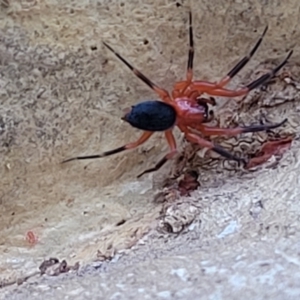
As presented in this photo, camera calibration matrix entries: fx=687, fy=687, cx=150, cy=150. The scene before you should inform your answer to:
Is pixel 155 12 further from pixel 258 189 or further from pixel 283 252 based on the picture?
pixel 283 252

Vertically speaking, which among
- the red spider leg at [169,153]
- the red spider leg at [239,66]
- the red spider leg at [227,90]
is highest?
the red spider leg at [239,66]

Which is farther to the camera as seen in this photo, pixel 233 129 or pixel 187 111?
pixel 187 111

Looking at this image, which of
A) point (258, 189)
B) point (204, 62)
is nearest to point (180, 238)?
point (258, 189)

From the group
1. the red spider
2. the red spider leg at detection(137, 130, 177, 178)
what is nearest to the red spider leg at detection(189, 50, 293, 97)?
the red spider

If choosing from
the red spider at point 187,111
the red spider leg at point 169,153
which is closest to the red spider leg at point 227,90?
the red spider at point 187,111

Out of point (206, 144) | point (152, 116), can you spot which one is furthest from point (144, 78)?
point (206, 144)

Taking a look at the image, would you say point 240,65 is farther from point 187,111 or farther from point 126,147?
point 126,147

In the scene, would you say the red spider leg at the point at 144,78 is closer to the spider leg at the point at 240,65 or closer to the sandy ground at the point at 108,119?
the sandy ground at the point at 108,119
